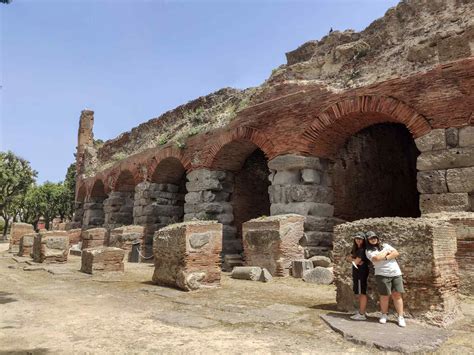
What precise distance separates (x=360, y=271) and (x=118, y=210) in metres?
14.1

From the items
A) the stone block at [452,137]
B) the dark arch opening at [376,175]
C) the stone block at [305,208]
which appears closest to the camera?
the stone block at [452,137]

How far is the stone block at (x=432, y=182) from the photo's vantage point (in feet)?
22.5

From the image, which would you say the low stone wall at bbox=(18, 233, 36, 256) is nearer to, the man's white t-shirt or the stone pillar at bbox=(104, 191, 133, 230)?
the stone pillar at bbox=(104, 191, 133, 230)

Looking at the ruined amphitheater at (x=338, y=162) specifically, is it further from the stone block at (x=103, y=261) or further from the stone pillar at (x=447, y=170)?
the stone block at (x=103, y=261)

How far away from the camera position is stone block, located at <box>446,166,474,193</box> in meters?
6.58

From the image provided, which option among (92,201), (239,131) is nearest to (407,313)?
(239,131)

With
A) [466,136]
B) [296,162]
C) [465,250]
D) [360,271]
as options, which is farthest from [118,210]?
[360,271]

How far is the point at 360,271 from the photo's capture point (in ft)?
14.4

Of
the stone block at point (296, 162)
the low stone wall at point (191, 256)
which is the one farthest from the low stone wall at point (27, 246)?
the stone block at point (296, 162)

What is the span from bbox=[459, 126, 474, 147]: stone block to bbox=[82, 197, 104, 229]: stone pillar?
16631mm

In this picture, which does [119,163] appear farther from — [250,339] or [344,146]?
[250,339]

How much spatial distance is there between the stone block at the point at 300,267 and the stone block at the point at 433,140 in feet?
9.54

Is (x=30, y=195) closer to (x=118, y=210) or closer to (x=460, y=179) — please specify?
(x=118, y=210)

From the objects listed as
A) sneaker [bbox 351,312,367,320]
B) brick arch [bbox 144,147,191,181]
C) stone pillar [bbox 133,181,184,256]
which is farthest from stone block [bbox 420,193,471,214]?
stone pillar [bbox 133,181,184,256]
